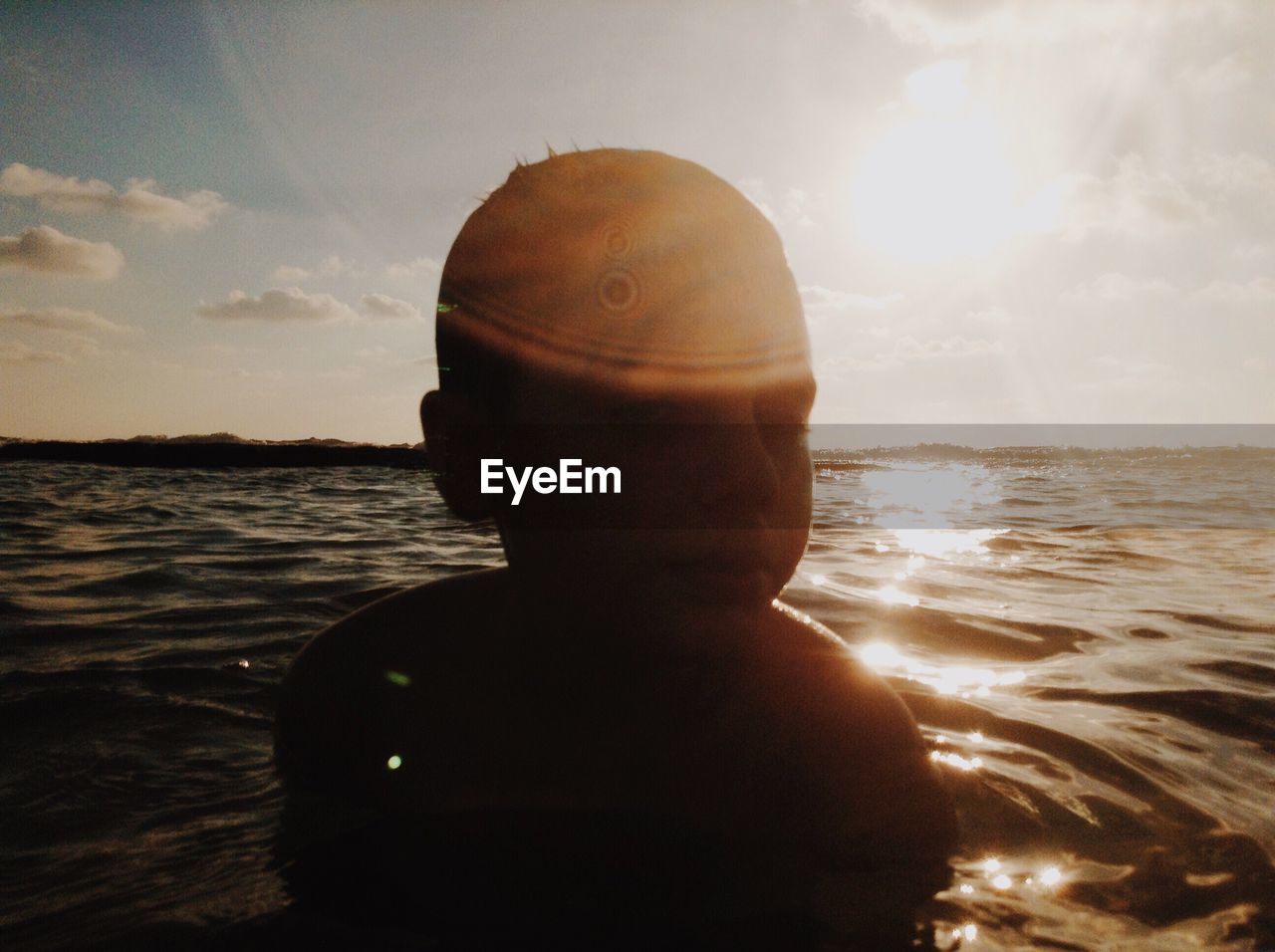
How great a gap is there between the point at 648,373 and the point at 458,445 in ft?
1.84

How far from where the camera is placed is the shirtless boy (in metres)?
1.47

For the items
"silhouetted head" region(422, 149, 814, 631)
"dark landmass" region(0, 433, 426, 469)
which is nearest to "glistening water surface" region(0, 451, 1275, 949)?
"silhouetted head" region(422, 149, 814, 631)

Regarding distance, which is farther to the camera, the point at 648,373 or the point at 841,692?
the point at 841,692

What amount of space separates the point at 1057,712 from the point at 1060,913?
4.51 feet

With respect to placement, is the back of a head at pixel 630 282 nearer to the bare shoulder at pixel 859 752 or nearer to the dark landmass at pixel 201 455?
the bare shoulder at pixel 859 752

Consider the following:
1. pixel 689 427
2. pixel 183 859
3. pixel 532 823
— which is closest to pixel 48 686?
pixel 183 859

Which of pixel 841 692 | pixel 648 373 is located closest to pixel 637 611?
pixel 648 373

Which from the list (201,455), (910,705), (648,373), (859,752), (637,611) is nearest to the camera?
(648,373)

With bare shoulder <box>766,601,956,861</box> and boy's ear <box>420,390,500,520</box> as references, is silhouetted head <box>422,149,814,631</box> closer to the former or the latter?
boy's ear <box>420,390,500,520</box>

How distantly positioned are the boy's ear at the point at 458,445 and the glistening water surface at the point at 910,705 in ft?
2.90

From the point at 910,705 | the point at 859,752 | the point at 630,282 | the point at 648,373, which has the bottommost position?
the point at 910,705

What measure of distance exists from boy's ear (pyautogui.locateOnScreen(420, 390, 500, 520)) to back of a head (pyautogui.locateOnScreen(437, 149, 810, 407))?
0.07 metres

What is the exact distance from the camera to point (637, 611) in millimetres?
1543

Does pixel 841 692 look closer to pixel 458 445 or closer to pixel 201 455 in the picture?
pixel 458 445
